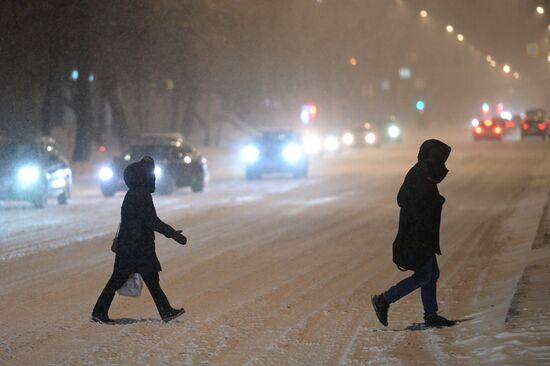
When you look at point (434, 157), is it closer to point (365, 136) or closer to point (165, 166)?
point (165, 166)

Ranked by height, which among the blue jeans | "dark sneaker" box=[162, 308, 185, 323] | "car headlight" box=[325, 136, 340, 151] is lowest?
"dark sneaker" box=[162, 308, 185, 323]

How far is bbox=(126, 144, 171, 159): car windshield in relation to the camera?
1270 inches

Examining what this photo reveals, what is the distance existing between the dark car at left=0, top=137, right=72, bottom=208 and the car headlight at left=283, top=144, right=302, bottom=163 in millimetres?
10488

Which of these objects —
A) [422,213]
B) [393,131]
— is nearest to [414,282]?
[422,213]

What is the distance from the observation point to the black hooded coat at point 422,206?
982 centimetres

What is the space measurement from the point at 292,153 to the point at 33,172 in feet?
43.9

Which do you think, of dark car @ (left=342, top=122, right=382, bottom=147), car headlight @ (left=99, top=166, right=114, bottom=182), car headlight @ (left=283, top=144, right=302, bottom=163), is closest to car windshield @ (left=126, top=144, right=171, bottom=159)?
Answer: car headlight @ (left=99, top=166, right=114, bottom=182)

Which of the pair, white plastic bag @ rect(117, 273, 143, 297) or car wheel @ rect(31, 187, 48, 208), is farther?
car wheel @ rect(31, 187, 48, 208)

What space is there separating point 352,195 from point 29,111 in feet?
88.8

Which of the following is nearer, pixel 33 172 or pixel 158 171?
pixel 33 172

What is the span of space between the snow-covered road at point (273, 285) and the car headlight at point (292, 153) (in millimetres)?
9972

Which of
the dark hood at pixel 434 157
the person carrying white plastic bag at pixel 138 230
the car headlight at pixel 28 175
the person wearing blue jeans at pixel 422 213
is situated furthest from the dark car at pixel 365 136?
the dark hood at pixel 434 157

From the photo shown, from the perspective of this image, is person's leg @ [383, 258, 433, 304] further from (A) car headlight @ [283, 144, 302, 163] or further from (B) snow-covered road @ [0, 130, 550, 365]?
(A) car headlight @ [283, 144, 302, 163]

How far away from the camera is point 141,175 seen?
10.5 metres
